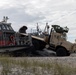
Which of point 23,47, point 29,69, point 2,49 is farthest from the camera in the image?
point 23,47

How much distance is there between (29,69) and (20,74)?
3.10 feet

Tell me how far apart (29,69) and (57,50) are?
2069 cm

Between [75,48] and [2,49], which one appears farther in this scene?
[75,48]

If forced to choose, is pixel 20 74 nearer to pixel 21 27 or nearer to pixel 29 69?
pixel 29 69

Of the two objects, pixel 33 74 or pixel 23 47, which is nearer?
pixel 33 74

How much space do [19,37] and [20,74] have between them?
18297 mm

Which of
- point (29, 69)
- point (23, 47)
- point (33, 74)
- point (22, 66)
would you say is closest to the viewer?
point (33, 74)

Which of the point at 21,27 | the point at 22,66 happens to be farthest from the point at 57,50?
the point at 22,66

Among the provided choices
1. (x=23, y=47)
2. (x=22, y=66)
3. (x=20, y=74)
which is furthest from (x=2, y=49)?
(x=20, y=74)

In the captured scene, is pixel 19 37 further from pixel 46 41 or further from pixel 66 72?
pixel 66 72

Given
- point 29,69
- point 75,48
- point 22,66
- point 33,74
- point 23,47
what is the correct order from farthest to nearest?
point 75,48
point 23,47
point 22,66
point 29,69
point 33,74

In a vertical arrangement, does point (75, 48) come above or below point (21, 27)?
below

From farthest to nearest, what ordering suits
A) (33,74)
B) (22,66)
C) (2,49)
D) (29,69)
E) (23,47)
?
(23,47)
(2,49)
(22,66)
(29,69)
(33,74)

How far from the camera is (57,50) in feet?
108
